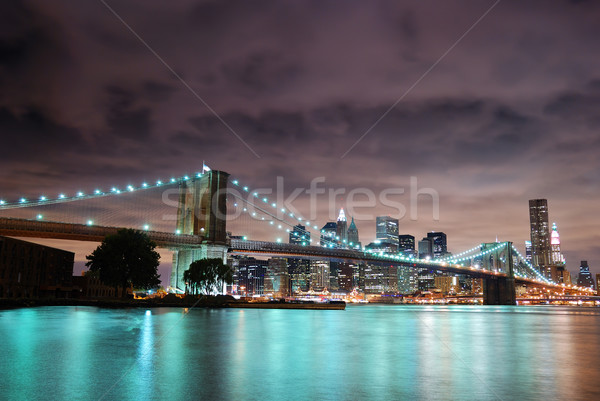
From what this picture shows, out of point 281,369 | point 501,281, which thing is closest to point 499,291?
point 501,281

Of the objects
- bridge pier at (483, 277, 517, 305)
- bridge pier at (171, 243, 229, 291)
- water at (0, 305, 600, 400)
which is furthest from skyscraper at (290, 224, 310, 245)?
water at (0, 305, 600, 400)

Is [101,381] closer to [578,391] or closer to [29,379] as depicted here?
[29,379]

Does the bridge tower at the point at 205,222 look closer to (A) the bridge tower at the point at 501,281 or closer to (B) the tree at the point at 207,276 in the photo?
(B) the tree at the point at 207,276

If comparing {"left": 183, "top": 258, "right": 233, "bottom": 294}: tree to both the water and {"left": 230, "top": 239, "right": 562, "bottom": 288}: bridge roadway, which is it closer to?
{"left": 230, "top": 239, "right": 562, "bottom": 288}: bridge roadway

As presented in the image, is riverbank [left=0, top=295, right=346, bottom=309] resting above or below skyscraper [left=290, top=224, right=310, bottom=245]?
below

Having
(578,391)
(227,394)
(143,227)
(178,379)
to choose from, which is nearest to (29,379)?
(178,379)

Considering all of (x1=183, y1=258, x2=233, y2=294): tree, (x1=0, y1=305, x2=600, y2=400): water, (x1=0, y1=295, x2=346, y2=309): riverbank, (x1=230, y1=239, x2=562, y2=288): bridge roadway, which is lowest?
(x1=0, y1=295, x2=346, y2=309): riverbank

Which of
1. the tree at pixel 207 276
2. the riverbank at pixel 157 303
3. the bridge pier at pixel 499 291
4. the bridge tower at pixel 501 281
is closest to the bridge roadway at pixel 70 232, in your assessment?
the tree at pixel 207 276

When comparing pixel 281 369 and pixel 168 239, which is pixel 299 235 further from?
pixel 281 369
